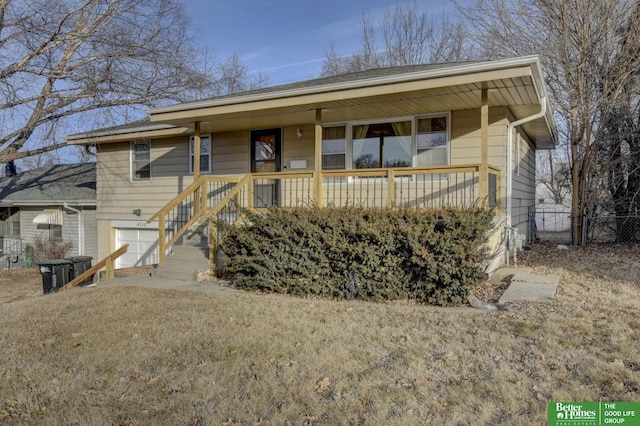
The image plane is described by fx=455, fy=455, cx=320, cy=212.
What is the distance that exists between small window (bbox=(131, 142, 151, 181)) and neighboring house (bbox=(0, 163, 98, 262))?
295cm

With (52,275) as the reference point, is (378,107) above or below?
above

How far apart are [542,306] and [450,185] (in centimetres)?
366

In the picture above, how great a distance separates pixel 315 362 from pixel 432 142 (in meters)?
6.51

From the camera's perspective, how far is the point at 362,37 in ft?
87.9

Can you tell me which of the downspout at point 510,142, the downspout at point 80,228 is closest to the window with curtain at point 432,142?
the downspout at point 510,142

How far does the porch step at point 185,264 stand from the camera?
29.1ft

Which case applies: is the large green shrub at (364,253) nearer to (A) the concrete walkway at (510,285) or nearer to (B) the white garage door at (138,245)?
(A) the concrete walkway at (510,285)

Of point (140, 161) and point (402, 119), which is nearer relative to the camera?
point (402, 119)

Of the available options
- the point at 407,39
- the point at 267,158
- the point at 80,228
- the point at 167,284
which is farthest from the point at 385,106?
the point at 407,39

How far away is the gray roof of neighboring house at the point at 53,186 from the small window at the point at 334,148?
9.54 m

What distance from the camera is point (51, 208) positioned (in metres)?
17.2

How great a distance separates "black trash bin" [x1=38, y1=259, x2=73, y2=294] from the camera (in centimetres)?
930

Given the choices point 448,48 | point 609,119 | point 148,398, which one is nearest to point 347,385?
point 148,398

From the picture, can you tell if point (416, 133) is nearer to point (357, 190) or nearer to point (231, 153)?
point (357, 190)
